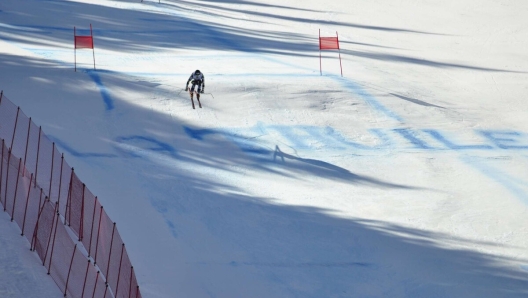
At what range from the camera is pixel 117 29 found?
2211 centimetres

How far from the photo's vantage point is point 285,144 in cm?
1529

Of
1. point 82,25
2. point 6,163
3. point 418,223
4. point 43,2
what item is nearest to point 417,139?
point 418,223

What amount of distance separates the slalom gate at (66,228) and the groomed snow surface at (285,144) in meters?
0.30

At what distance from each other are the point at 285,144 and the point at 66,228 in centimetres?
630

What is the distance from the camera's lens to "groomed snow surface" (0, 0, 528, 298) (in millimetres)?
10875

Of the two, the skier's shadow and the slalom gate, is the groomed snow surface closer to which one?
the skier's shadow

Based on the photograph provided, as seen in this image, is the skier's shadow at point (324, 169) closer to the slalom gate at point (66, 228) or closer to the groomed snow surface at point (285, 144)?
the groomed snow surface at point (285, 144)

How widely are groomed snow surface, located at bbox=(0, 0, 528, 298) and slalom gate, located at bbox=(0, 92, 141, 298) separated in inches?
11.8

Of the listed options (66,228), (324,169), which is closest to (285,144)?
(324,169)

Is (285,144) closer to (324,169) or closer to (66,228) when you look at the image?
(324,169)

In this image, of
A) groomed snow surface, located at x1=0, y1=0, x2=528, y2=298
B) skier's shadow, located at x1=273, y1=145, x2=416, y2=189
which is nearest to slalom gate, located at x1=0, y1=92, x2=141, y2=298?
groomed snow surface, located at x1=0, y1=0, x2=528, y2=298

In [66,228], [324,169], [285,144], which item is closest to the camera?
[66,228]

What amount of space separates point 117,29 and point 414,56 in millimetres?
8396

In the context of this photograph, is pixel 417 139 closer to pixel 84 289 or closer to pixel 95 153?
pixel 95 153
